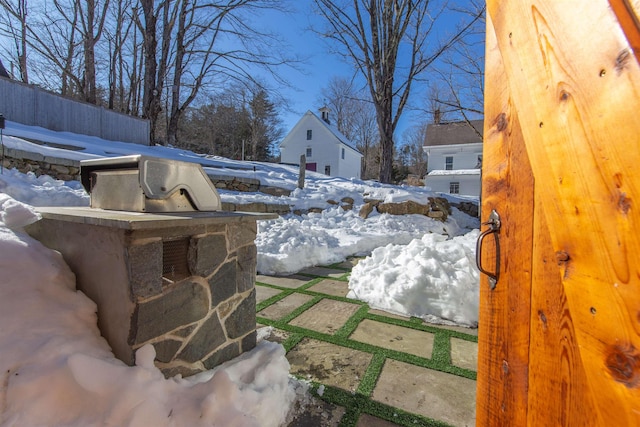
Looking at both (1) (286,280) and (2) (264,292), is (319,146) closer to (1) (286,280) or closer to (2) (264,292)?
(1) (286,280)

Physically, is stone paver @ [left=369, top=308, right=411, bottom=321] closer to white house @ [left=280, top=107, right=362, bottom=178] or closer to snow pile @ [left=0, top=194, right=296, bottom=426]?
snow pile @ [left=0, top=194, right=296, bottom=426]

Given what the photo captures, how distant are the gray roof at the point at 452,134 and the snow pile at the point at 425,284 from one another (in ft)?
63.0

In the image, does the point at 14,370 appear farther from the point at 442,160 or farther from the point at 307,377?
the point at 442,160

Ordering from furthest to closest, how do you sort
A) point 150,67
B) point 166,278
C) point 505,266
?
point 150,67
point 166,278
point 505,266

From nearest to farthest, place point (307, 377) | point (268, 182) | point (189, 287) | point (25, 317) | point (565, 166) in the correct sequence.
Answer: point (565, 166) < point (25, 317) < point (189, 287) < point (307, 377) < point (268, 182)

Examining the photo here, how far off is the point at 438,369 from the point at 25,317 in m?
2.52

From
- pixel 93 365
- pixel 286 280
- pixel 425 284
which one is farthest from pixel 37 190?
pixel 425 284

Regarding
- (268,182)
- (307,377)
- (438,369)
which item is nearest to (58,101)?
(268,182)

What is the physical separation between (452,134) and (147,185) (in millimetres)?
22669

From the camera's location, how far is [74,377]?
1177mm

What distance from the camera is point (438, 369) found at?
215cm

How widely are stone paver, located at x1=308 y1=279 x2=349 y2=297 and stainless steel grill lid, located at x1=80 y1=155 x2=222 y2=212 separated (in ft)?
6.62

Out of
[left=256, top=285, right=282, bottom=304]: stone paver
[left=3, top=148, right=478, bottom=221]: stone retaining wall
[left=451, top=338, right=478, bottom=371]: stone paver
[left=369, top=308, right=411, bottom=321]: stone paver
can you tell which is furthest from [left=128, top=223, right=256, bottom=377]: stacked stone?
[left=3, top=148, right=478, bottom=221]: stone retaining wall

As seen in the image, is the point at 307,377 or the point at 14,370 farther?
the point at 307,377
